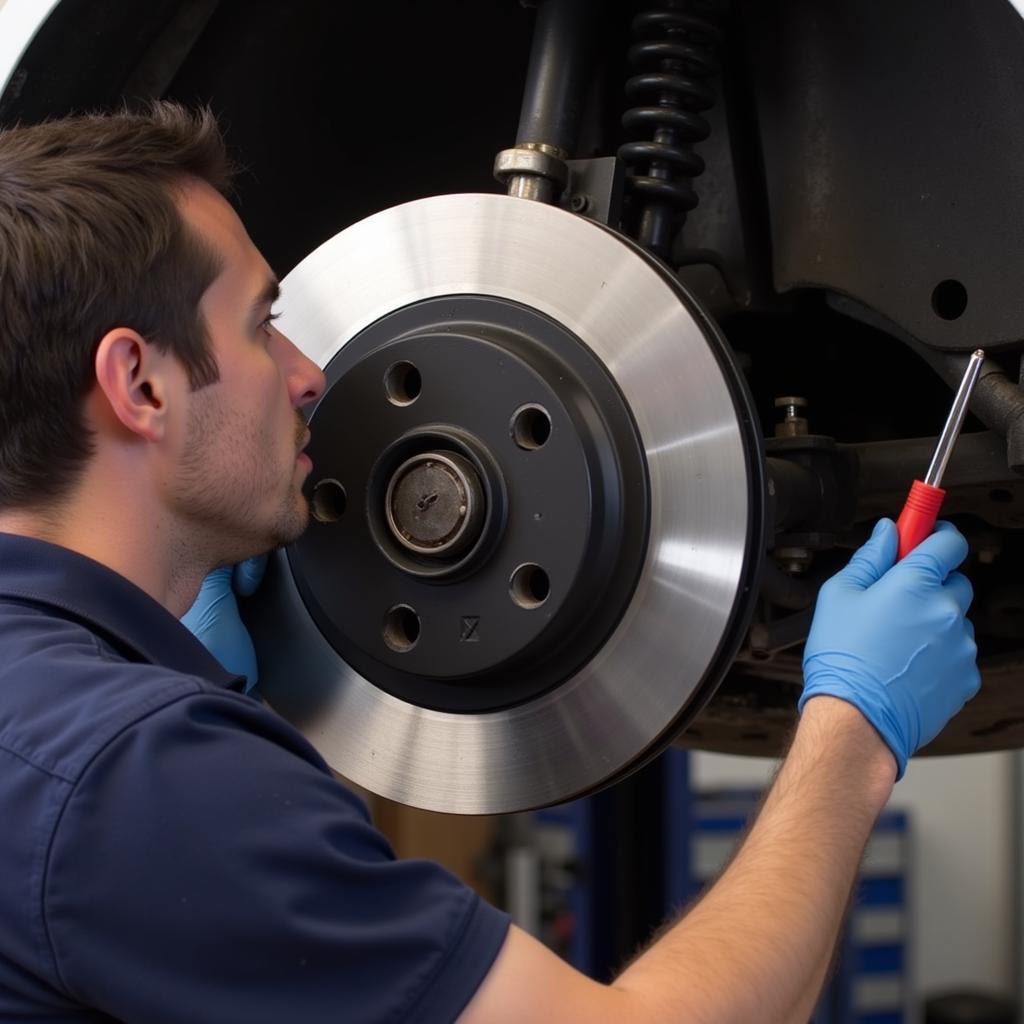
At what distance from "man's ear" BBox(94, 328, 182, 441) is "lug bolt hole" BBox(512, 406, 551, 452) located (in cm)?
18

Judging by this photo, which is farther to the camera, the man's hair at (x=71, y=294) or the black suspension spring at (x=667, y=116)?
the black suspension spring at (x=667, y=116)

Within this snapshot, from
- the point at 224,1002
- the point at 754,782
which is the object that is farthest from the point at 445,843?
the point at 224,1002

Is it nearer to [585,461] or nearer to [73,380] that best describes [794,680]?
[585,461]

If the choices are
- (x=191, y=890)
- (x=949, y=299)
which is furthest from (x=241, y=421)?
(x=949, y=299)

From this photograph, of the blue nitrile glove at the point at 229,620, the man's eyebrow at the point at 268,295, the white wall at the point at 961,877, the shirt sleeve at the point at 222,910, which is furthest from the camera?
the white wall at the point at 961,877

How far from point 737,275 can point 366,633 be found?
1.30 feet

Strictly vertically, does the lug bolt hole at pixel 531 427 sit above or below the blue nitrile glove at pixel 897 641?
above

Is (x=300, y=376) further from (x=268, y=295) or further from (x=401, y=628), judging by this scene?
(x=401, y=628)

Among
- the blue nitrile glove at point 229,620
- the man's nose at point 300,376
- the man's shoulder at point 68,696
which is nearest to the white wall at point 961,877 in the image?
the blue nitrile glove at point 229,620

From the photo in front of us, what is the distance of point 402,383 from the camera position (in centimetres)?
83

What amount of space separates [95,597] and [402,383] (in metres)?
0.22

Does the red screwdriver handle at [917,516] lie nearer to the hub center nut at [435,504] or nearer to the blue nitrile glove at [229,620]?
the hub center nut at [435,504]

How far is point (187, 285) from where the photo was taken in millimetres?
779

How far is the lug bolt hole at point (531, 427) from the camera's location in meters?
0.77
